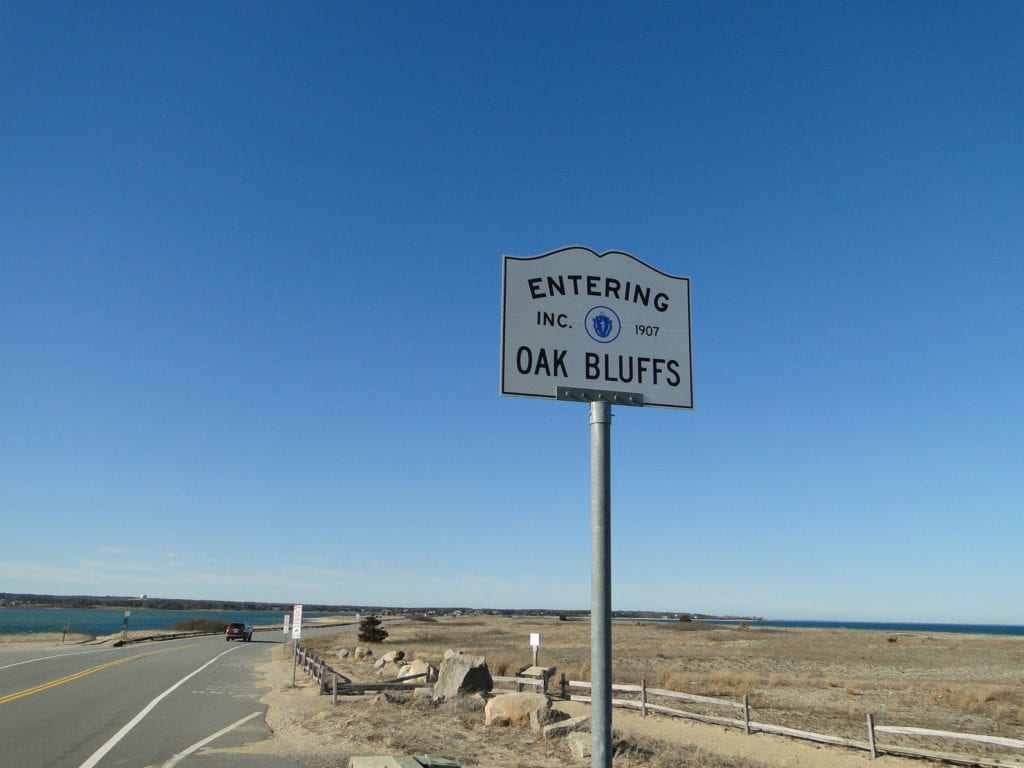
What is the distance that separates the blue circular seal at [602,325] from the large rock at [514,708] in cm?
1302

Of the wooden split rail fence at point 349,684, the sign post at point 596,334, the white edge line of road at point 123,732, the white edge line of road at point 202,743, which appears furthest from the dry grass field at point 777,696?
the sign post at point 596,334

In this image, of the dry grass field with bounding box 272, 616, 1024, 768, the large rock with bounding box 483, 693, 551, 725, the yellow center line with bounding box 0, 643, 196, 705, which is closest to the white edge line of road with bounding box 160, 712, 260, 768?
the dry grass field with bounding box 272, 616, 1024, 768

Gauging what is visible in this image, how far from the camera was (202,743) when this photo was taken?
1336 cm

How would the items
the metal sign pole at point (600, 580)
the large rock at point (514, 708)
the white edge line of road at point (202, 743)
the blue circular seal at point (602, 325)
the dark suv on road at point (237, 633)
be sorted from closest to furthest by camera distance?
1. the metal sign pole at point (600, 580)
2. the blue circular seal at point (602, 325)
3. the white edge line of road at point (202, 743)
4. the large rock at point (514, 708)
5. the dark suv on road at point (237, 633)

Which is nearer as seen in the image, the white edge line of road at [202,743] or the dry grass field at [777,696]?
the white edge line of road at [202,743]

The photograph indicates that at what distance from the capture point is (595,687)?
347cm

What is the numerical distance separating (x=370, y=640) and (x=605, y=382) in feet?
178

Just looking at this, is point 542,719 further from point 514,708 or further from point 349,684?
point 349,684

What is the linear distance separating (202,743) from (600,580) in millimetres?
12894

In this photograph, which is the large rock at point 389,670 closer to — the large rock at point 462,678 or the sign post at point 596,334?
the large rock at point 462,678

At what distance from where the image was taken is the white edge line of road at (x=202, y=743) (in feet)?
38.1

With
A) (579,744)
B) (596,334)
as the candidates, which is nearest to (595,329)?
(596,334)

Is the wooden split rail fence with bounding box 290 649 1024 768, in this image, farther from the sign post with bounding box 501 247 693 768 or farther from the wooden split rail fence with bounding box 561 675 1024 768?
the sign post with bounding box 501 247 693 768

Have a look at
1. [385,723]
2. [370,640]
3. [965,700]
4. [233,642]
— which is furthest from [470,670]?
[233,642]
